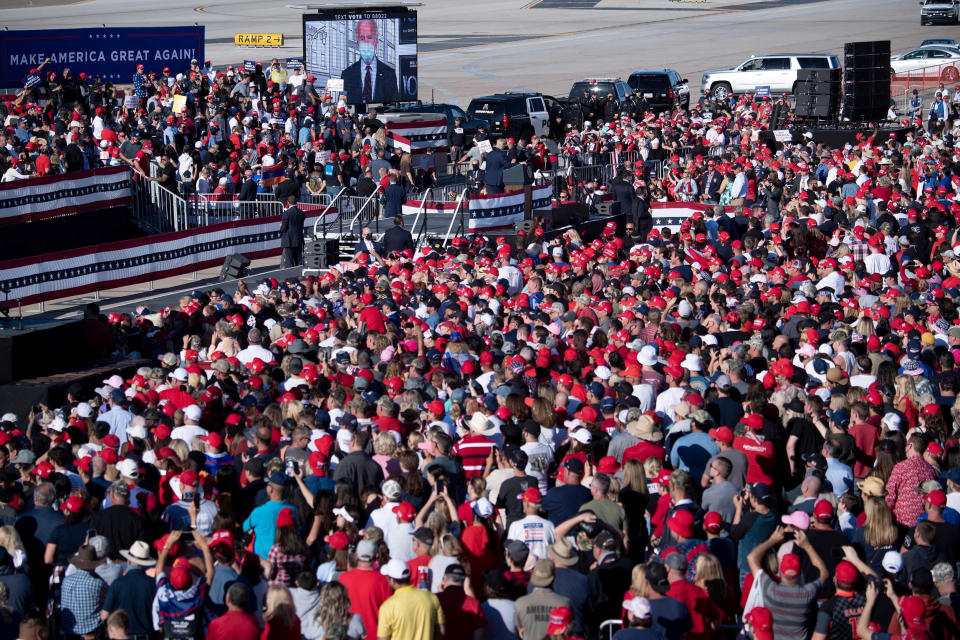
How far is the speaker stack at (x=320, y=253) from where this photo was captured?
22.3 meters

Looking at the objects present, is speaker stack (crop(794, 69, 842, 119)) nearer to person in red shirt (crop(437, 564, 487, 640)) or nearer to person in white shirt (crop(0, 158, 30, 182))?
person in white shirt (crop(0, 158, 30, 182))

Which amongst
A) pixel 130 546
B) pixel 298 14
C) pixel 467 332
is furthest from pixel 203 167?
pixel 298 14

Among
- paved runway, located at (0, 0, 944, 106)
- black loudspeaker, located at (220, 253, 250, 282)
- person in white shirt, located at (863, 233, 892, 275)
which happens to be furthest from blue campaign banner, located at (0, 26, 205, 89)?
person in white shirt, located at (863, 233, 892, 275)

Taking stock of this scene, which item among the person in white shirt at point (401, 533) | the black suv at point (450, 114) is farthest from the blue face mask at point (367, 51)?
the person in white shirt at point (401, 533)

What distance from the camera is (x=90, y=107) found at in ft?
103

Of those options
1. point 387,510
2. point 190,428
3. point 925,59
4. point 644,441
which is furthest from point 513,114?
point 387,510

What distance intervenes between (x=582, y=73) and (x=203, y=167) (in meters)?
25.5

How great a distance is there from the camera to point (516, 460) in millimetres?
9898

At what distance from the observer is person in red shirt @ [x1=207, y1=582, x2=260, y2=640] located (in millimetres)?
7652

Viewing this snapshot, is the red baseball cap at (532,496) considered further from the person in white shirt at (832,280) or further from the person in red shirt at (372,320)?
the person in white shirt at (832,280)

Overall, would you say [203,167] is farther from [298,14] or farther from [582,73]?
[298,14]

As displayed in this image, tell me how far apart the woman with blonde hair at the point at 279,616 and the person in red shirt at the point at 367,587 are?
1.21ft

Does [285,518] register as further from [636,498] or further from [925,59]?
[925,59]

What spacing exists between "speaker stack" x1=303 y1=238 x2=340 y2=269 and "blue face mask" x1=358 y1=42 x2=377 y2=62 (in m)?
13.2
